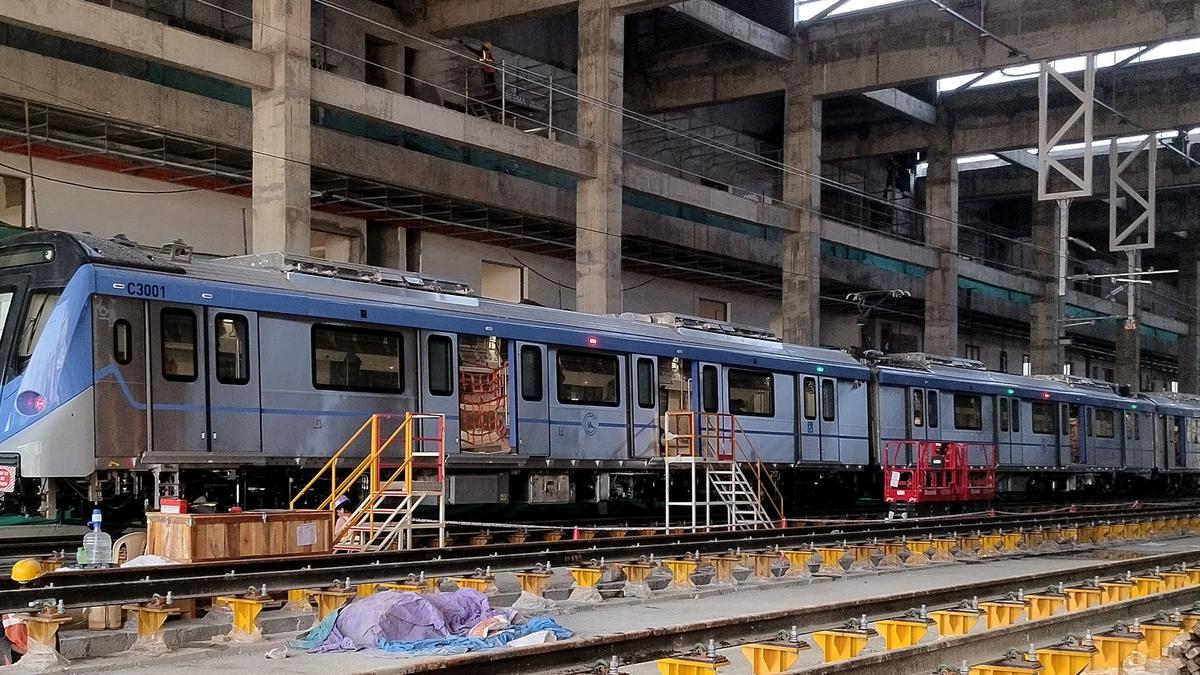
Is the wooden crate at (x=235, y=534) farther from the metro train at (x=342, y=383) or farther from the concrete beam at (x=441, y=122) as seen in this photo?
the concrete beam at (x=441, y=122)

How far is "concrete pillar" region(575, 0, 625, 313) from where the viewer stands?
94.2 ft

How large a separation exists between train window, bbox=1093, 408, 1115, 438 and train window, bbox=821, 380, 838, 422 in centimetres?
1388

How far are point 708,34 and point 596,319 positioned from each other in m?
19.4

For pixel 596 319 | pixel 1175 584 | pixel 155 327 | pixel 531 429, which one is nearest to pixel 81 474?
pixel 155 327

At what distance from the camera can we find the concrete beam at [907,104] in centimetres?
4116

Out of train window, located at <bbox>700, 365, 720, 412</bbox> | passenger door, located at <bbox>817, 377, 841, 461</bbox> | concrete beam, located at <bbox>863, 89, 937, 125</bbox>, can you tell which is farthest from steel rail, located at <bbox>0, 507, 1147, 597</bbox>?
concrete beam, located at <bbox>863, 89, 937, 125</bbox>

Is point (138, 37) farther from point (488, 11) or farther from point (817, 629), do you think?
point (817, 629)

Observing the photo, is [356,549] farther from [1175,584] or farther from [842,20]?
[842,20]

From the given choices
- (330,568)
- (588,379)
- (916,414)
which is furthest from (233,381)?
(916,414)

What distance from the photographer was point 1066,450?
114 feet

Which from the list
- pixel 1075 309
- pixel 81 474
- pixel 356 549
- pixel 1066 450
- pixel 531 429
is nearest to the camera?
pixel 81 474

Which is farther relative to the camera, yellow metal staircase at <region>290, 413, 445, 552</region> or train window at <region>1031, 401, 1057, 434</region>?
train window at <region>1031, 401, 1057, 434</region>

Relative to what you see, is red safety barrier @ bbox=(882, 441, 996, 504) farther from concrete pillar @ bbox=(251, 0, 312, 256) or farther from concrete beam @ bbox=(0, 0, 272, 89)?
concrete beam @ bbox=(0, 0, 272, 89)

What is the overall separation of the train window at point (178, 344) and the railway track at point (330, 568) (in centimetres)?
322
